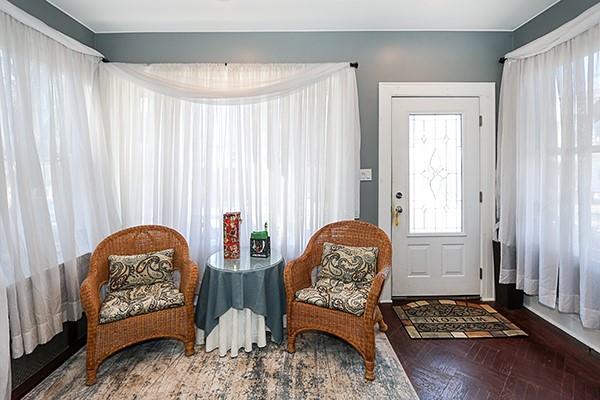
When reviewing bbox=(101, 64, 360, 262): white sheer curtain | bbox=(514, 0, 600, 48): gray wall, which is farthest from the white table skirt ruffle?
bbox=(514, 0, 600, 48): gray wall

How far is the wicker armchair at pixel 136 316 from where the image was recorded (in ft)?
7.36

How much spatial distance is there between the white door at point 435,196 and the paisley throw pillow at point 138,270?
2.21m

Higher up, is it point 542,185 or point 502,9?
point 502,9

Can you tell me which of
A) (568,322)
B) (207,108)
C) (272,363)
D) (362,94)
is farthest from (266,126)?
(568,322)

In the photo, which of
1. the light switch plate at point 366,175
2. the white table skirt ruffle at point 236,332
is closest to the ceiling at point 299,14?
the light switch plate at point 366,175

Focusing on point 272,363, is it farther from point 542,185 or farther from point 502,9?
point 502,9

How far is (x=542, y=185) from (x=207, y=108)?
304 cm

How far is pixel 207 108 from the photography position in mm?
3266

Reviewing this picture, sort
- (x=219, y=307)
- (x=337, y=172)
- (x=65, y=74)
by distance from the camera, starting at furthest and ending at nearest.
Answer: (x=337, y=172)
(x=65, y=74)
(x=219, y=307)

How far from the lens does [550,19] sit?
2934 millimetres

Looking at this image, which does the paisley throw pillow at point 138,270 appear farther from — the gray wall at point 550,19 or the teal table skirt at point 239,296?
the gray wall at point 550,19

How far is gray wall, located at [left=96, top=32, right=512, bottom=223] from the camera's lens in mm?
3361

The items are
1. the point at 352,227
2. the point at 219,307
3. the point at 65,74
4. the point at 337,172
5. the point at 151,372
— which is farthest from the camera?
the point at 337,172

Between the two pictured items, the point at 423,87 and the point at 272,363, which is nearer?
the point at 272,363
